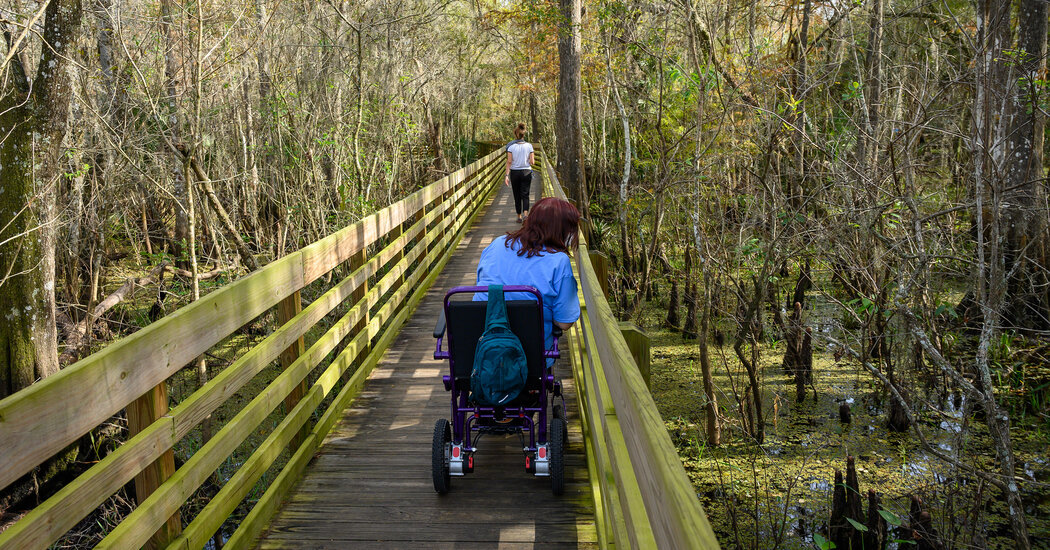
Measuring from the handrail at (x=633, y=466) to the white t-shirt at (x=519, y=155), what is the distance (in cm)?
868

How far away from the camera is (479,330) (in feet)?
12.2

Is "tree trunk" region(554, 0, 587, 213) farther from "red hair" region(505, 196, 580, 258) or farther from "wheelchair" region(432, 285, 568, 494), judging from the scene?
"wheelchair" region(432, 285, 568, 494)

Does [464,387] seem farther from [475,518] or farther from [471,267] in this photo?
[471,267]

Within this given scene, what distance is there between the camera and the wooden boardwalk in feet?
11.1

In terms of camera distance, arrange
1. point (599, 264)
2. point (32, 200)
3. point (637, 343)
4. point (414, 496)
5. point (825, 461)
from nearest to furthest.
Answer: point (637, 343) < point (414, 496) < point (599, 264) < point (32, 200) < point (825, 461)

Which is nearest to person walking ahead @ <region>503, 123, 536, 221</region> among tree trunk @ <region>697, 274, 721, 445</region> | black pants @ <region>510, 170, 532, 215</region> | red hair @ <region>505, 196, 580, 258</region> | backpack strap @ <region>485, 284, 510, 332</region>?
black pants @ <region>510, 170, 532, 215</region>

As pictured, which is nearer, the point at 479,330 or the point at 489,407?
the point at 479,330

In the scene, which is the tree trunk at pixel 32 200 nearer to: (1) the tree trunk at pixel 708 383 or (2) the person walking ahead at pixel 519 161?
(1) the tree trunk at pixel 708 383

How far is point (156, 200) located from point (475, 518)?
15421 mm

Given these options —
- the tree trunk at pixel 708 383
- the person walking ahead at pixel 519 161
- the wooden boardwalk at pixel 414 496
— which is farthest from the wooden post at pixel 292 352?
the person walking ahead at pixel 519 161

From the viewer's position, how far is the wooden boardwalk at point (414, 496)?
339 centimetres

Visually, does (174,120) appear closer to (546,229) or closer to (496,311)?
(546,229)

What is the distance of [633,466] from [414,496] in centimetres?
193

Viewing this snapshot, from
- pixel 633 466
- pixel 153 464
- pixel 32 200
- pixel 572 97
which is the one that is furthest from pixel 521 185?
pixel 633 466
